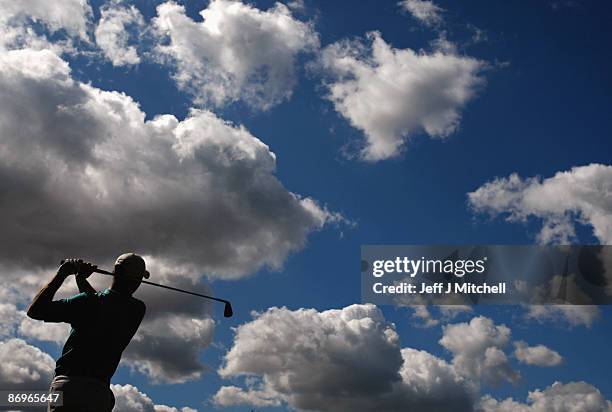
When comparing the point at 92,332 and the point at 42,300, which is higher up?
the point at 42,300

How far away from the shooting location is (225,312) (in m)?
16.7

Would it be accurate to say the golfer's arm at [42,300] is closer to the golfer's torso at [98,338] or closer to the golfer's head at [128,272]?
the golfer's torso at [98,338]

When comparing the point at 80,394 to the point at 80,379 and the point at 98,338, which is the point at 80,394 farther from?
the point at 98,338

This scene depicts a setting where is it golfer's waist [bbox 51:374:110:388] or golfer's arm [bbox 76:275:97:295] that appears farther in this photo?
golfer's arm [bbox 76:275:97:295]

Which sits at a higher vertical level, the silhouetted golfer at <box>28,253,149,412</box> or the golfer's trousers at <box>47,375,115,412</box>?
the silhouetted golfer at <box>28,253,149,412</box>

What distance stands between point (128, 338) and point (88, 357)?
663 mm

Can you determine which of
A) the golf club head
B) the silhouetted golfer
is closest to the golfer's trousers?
the silhouetted golfer

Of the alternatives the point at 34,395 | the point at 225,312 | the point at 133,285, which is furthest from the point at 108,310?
the point at 225,312

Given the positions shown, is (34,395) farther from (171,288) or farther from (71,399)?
(171,288)

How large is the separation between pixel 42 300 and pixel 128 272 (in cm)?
107

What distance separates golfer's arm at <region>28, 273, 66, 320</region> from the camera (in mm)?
7922

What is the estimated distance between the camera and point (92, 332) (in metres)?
8.38

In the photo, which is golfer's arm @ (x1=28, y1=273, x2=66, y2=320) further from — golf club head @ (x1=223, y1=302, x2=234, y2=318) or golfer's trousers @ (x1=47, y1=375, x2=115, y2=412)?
golf club head @ (x1=223, y1=302, x2=234, y2=318)

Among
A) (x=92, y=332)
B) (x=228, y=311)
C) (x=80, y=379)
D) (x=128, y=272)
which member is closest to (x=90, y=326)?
(x=92, y=332)
